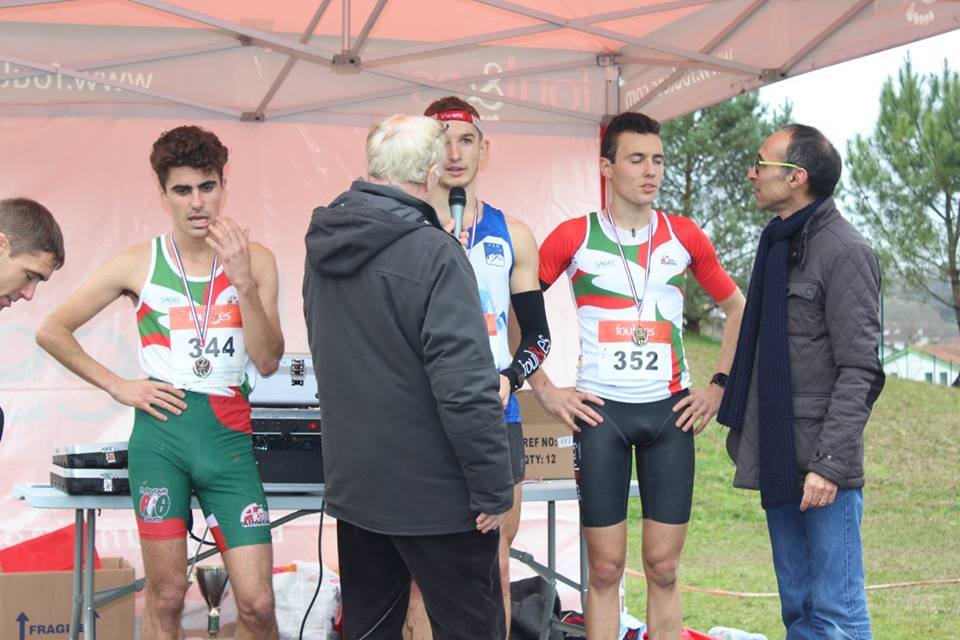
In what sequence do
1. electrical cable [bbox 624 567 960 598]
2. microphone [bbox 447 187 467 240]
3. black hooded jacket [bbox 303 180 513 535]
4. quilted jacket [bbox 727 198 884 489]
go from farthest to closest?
1. electrical cable [bbox 624 567 960 598]
2. quilted jacket [bbox 727 198 884 489]
3. microphone [bbox 447 187 467 240]
4. black hooded jacket [bbox 303 180 513 535]

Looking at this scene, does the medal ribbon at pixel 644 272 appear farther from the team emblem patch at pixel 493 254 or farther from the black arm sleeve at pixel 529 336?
the team emblem patch at pixel 493 254

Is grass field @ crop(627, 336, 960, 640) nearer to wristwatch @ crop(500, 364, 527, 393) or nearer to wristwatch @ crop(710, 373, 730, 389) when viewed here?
wristwatch @ crop(710, 373, 730, 389)

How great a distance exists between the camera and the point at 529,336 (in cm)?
329

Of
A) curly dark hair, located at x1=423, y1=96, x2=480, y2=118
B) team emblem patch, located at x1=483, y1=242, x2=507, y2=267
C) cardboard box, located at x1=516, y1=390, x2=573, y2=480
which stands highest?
curly dark hair, located at x1=423, y1=96, x2=480, y2=118

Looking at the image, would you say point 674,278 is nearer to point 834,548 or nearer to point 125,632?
point 834,548

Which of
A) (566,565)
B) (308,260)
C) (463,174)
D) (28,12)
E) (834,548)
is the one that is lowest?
(566,565)

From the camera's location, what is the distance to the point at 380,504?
7.96ft

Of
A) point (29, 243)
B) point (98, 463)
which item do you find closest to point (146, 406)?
point (98, 463)

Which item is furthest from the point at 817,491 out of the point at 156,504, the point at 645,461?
the point at 156,504

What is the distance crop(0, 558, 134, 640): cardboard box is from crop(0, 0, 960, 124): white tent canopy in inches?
80.6

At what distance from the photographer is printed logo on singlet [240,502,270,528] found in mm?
3223

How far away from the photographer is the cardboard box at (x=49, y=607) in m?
4.32

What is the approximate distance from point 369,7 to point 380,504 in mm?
2770

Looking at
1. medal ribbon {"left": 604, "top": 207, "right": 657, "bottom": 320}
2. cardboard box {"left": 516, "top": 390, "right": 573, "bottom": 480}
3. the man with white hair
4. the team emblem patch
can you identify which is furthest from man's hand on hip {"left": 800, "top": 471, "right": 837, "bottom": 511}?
cardboard box {"left": 516, "top": 390, "right": 573, "bottom": 480}
